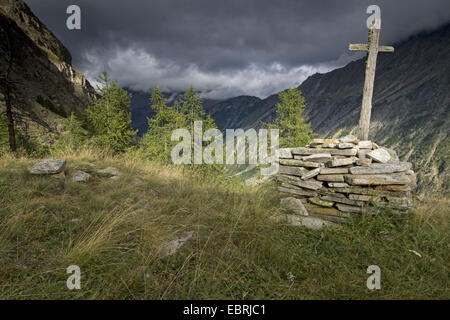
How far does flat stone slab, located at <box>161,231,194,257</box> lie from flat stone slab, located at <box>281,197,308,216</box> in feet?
7.84

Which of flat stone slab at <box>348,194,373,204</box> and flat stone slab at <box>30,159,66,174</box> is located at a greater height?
flat stone slab at <box>30,159,66,174</box>

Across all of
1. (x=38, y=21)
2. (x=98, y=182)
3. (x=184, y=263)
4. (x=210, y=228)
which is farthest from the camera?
(x=38, y=21)

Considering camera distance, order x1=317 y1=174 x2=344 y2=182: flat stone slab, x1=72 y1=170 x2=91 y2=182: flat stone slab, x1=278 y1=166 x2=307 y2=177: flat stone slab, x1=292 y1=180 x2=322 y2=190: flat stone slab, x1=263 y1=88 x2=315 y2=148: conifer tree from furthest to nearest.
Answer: x1=263 y1=88 x2=315 y2=148: conifer tree
x1=72 y1=170 x2=91 y2=182: flat stone slab
x1=278 y1=166 x2=307 y2=177: flat stone slab
x1=292 y1=180 x2=322 y2=190: flat stone slab
x1=317 y1=174 x2=344 y2=182: flat stone slab

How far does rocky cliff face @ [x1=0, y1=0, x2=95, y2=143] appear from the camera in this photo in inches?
A: 2005

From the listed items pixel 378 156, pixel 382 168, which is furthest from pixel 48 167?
pixel 378 156

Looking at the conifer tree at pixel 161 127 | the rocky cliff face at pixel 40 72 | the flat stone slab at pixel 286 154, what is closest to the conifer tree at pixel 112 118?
the conifer tree at pixel 161 127

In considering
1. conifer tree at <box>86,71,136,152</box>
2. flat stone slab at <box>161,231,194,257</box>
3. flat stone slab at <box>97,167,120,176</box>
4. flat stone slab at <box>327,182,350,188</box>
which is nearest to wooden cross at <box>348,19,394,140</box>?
flat stone slab at <box>327,182,350,188</box>

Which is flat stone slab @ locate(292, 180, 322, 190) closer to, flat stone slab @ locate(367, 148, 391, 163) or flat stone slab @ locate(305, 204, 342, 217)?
flat stone slab @ locate(305, 204, 342, 217)

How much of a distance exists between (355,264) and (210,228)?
7.54 feet

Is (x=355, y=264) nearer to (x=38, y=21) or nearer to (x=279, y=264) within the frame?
(x=279, y=264)

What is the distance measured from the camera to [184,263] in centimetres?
260

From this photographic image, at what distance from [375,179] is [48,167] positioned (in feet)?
25.9

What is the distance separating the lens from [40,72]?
7375 cm

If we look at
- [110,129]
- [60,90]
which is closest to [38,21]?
[60,90]
